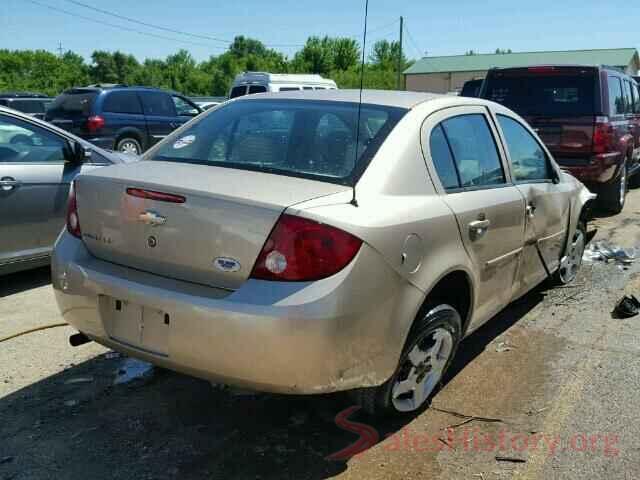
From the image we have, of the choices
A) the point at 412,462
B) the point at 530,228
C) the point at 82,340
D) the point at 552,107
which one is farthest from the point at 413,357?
the point at 552,107

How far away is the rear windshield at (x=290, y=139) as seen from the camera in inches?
119

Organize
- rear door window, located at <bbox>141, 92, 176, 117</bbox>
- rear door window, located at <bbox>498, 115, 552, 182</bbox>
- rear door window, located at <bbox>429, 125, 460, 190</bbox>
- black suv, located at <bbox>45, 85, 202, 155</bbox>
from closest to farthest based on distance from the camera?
rear door window, located at <bbox>429, 125, 460, 190</bbox>
rear door window, located at <bbox>498, 115, 552, 182</bbox>
black suv, located at <bbox>45, 85, 202, 155</bbox>
rear door window, located at <bbox>141, 92, 176, 117</bbox>

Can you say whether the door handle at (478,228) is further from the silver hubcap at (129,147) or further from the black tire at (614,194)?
the silver hubcap at (129,147)

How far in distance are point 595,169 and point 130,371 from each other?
21.1 feet

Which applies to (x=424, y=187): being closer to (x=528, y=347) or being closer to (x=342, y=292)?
(x=342, y=292)

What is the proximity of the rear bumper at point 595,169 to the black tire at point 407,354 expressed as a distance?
5475mm

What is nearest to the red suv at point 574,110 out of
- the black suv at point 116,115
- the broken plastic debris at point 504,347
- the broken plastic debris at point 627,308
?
the broken plastic debris at point 627,308

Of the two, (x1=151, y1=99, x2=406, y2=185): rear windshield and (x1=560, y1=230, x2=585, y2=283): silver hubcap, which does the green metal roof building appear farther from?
(x1=151, y1=99, x2=406, y2=185): rear windshield

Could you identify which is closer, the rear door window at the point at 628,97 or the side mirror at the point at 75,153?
the side mirror at the point at 75,153

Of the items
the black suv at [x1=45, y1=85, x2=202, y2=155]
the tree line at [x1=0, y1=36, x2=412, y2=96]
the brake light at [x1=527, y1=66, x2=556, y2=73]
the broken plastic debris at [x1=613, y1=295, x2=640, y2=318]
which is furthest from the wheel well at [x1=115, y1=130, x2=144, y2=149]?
the tree line at [x1=0, y1=36, x2=412, y2=96]

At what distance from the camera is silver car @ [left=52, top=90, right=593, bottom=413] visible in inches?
98.4

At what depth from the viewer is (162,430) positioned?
3111 mm

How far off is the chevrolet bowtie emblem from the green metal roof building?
183ft

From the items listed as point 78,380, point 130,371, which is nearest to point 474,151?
point 130,371
